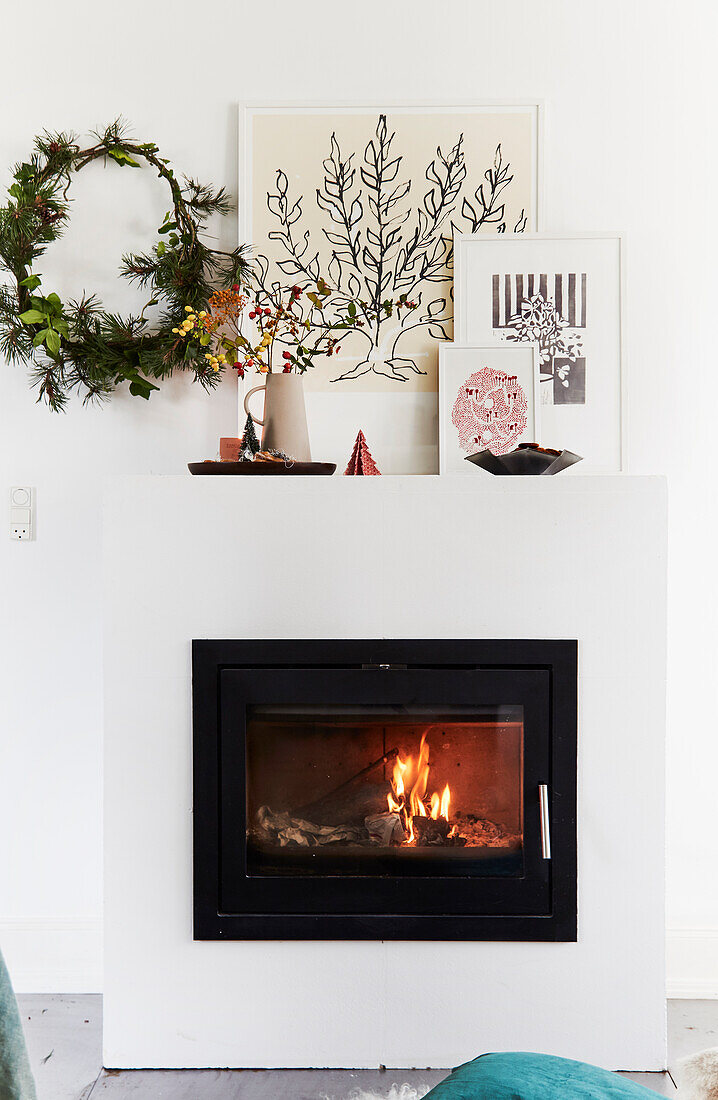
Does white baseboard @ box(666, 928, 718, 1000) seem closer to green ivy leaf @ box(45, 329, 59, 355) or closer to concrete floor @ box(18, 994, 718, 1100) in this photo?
concrete floor @ box(18, 994, 718, 1100)

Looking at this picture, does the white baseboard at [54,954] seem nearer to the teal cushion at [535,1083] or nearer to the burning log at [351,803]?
the burning log at [351,803]

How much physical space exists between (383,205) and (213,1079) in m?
1.92

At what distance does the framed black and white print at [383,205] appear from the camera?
6.23 feet

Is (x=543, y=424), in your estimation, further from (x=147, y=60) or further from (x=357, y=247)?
(x=147, y=60)

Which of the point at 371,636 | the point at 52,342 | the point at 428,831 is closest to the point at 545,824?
the point at 428,831

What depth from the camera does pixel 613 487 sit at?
1587mm

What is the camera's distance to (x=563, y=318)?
1.89 meters

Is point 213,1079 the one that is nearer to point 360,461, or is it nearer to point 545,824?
point 545,824

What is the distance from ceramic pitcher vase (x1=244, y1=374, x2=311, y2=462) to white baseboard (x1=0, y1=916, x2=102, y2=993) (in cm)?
123

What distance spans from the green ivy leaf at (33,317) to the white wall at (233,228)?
0.13 metres

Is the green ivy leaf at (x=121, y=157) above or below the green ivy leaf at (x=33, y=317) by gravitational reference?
above

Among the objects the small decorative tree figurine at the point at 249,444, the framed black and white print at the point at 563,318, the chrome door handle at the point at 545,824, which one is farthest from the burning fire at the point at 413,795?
the framed black and white print at the point at 563,318

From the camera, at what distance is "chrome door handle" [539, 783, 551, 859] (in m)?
1.56

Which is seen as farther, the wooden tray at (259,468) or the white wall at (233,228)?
the white wall at (233,228)
